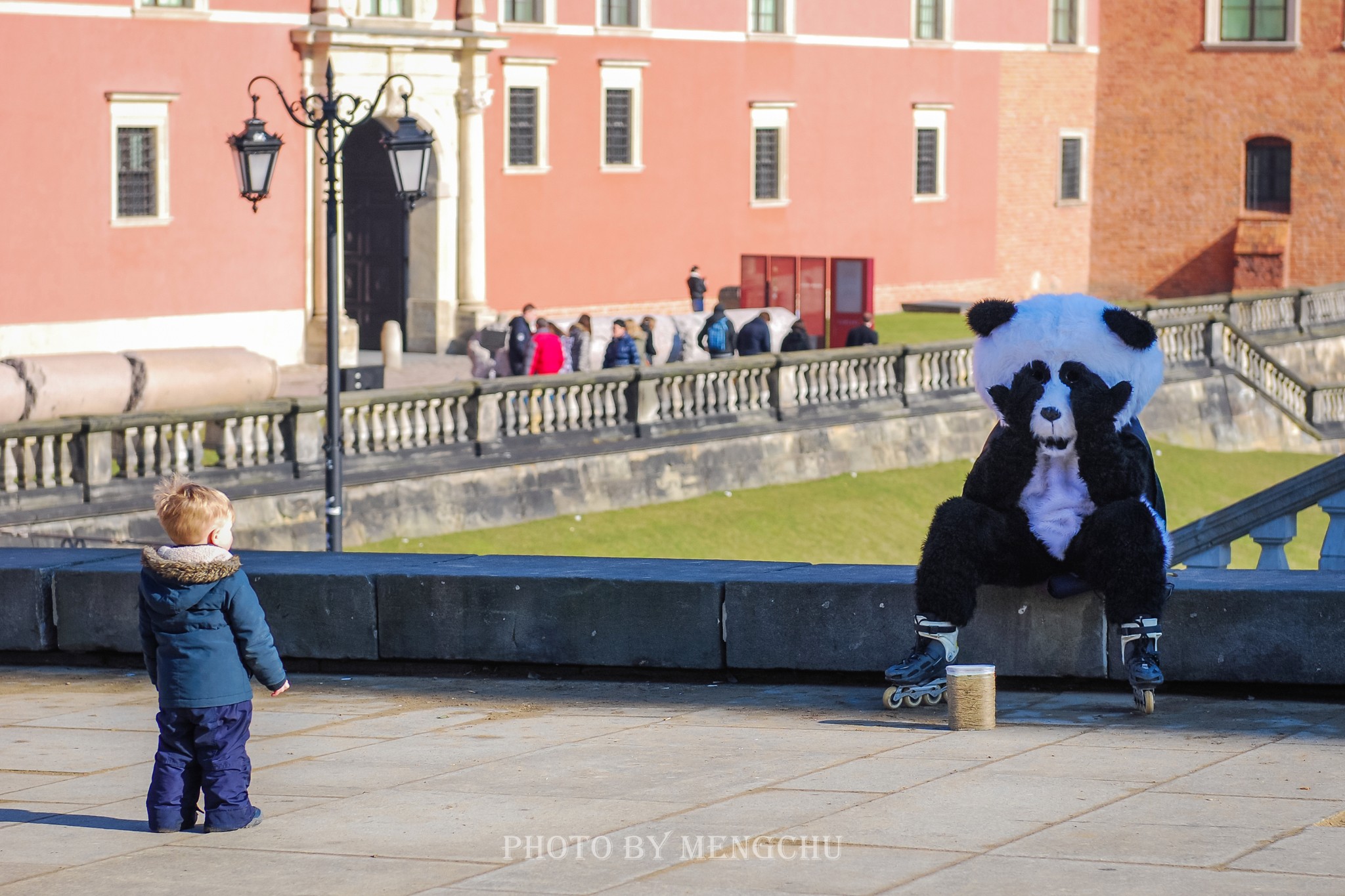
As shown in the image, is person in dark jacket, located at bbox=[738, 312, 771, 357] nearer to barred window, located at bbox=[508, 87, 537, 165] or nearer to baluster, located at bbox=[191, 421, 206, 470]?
barred window, located at bbox=[508, 87, 537, 165]

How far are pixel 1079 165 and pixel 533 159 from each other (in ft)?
51.5

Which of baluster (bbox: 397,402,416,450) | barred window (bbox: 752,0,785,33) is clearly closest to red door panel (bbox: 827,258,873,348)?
barred window (bbox: 752,0,785,33)

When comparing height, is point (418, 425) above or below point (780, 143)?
below

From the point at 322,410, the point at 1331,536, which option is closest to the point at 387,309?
the point at 322,410

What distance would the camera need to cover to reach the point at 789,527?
939 inches

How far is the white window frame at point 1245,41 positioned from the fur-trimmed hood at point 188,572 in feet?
134

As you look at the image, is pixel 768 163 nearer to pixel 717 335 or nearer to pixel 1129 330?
pixel 717 335

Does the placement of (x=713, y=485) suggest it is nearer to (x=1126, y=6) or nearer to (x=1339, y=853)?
(x=1339, y=853)

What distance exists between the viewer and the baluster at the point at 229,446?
66.0ft

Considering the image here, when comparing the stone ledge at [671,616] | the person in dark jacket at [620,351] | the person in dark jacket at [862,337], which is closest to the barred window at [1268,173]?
the person in dark jacket at [862,337]

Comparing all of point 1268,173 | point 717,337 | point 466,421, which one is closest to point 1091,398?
point 466,421

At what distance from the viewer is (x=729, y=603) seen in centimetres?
876

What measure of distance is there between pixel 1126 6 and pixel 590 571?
39.2 m

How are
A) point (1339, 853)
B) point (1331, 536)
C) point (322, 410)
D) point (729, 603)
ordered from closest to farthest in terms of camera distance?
point (1339, 853) → point (729, 603) → point (1331, 536) → point (322, 410)
